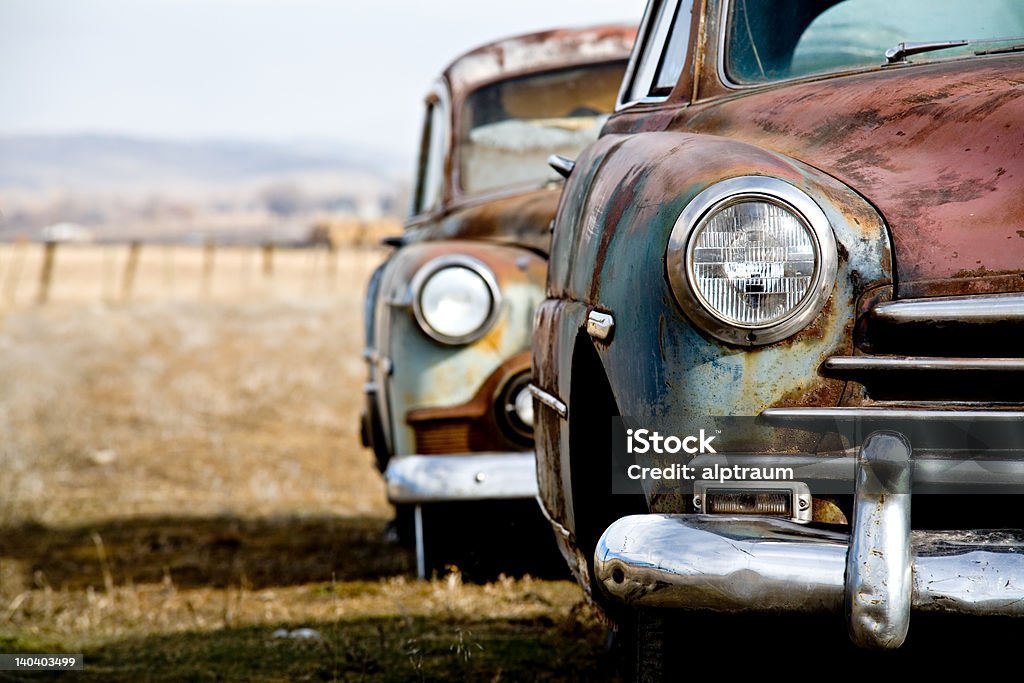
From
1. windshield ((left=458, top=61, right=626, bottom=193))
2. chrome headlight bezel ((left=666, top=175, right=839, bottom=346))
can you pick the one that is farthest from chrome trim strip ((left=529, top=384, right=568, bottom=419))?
windshield ((left=458, top=61, right=626, bottom=193))

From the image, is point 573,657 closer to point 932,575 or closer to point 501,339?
point 501,339

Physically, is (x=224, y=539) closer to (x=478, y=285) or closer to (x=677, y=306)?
(x=478, y=285)

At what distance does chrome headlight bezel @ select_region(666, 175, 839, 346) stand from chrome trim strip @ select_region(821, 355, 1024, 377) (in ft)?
0.28

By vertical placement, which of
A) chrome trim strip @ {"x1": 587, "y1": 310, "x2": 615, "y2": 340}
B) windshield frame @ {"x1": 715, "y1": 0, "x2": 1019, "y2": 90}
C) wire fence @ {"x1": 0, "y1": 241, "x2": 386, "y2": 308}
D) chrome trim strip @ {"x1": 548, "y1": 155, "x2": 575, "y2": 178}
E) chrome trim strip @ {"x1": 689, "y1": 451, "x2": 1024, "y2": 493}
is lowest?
wire fence @ {"x1": 0, "y1": 241, "x2": 386, "y2": 308}

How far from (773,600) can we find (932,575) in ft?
0.77

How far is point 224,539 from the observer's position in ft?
20.7

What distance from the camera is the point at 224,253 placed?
58312 millimetres

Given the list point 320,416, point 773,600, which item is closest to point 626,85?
point 773,600

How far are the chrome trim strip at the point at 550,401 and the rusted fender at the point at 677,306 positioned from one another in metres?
0.29

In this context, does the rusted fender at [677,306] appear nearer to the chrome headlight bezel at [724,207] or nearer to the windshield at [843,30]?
the chrome headlight bezel at [724,207]

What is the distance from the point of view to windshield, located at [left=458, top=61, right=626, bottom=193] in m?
5.76

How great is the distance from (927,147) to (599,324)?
666 mm

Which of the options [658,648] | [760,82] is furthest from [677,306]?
[760,82]

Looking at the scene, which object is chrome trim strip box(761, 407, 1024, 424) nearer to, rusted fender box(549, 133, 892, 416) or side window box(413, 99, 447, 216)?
rusted fender box(549, 133, 892, 416)
